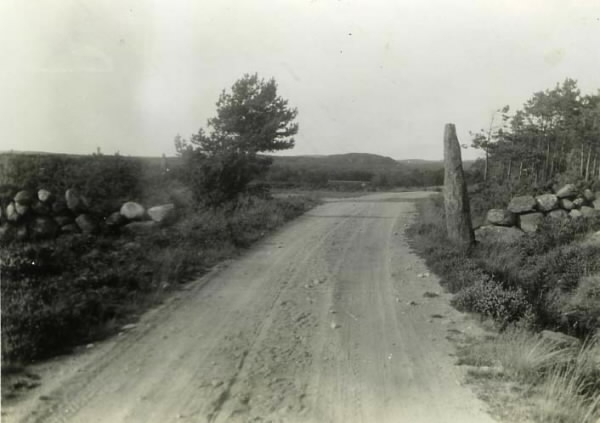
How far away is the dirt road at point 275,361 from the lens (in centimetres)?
441

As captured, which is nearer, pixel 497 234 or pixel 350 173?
pixel 497 234

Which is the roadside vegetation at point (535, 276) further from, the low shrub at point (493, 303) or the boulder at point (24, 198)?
the boulder at point (24, 198)

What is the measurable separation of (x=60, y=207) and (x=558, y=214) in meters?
14.7

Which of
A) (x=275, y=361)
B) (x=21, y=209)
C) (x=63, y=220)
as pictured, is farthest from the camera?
(x=63, y=220)

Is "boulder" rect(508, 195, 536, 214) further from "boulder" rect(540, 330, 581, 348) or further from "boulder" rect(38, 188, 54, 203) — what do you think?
"boulder" rect(38, 188, 54, 203)

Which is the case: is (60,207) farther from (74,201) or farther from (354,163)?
(354,163)

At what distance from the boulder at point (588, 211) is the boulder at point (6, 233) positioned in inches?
632

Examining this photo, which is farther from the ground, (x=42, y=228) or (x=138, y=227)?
(x=42, y=228)

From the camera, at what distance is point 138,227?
427 inches

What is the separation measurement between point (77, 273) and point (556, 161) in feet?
65.1

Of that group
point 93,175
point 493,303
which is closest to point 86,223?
point 93,175

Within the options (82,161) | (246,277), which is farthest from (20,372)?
(82,161)

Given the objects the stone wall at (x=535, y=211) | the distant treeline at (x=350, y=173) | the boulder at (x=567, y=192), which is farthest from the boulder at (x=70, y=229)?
the distant treeline at (x=350, y=173)

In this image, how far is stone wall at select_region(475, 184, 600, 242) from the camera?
15055 mm
